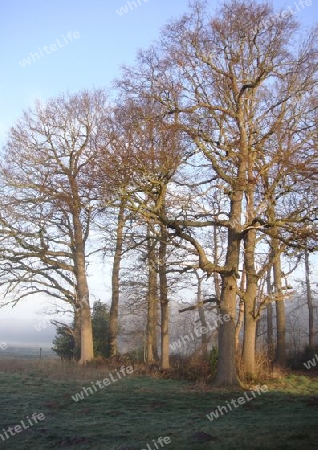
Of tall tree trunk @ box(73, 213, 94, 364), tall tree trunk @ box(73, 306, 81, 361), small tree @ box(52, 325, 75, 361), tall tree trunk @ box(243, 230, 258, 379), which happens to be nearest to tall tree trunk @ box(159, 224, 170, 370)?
tall tree trunk @ box(243, 230, 258, 379)

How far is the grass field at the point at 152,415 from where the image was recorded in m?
9.04

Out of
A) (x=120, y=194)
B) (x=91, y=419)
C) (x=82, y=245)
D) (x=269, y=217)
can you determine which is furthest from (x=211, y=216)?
(x=82, y=245)

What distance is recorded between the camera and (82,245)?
2872cm

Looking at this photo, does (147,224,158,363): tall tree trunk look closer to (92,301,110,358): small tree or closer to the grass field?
(92,301,110,358): small tree

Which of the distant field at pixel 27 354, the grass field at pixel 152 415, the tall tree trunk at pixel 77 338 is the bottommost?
the distant field at pixel 27 354

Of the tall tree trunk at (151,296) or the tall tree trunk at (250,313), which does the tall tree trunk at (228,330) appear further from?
the tall tree trunk at (151,296)

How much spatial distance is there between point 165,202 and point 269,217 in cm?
378

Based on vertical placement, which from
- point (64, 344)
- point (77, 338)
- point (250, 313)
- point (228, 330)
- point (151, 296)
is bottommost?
point (64, 344)

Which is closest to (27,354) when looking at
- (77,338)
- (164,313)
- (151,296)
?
(77,338)

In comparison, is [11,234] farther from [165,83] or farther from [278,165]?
[278,165]

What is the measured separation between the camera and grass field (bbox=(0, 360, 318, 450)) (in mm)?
9039

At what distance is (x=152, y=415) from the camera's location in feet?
40.5

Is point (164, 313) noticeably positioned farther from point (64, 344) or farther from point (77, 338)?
point (64, 344)

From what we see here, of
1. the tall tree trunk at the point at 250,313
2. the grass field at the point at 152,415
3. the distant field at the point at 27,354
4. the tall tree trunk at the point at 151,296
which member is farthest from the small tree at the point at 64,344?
the tall tree trunk at the point at 250,313
